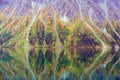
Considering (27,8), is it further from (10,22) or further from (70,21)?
(70,21)

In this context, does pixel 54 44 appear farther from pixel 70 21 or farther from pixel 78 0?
pixel 78 0

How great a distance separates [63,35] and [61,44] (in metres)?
7.89

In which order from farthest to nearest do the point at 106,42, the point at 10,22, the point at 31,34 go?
the point at 10,22 < the point at 31,34 < the point at 106,42

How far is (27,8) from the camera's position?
19012cm

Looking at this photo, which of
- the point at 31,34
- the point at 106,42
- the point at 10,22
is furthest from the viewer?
the point at 10,22

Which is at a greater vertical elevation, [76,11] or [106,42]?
[76,11]

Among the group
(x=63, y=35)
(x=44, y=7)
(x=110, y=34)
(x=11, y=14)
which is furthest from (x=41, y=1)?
(x=110, y=34)

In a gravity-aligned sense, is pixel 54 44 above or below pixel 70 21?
below

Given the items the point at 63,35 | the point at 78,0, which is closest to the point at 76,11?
the point at 78,0

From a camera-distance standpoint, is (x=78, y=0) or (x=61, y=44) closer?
(x=61, y=44)

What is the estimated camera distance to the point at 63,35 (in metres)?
170

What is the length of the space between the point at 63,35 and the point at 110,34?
24962 millimetres

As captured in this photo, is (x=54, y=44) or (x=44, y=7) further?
(x=44, y=7)

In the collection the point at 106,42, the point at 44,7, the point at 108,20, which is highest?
the point at 44,7
